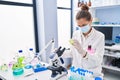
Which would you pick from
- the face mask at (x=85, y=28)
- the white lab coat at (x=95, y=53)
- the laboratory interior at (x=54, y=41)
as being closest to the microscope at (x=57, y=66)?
the laboratory interior at (x=54, y=41)

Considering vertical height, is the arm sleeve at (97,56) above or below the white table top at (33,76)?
above

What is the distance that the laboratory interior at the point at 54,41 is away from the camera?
136 centimetres

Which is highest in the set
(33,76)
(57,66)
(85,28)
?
(85,28)

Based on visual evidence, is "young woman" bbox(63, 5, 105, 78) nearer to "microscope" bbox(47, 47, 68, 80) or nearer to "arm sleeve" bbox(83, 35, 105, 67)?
"arm sleeve" bbox(83, 35, 105, 67)

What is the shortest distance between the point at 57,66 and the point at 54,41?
0.67 m

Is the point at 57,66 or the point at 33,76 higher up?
the point at 57,66

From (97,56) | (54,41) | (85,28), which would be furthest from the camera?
(54,41)

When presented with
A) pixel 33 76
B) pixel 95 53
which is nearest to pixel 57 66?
pixel 33 76

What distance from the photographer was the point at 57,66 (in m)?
1.44

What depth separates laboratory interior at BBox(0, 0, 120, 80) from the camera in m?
1.36

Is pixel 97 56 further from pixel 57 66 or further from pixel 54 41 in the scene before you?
pixel 54 41

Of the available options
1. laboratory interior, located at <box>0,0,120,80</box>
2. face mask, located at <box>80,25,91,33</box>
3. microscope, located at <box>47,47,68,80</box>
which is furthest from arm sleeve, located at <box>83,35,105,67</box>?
microscope, located at <box>47,47,68,80</box>

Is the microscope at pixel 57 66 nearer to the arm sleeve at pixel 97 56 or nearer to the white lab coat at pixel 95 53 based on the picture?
the white lab coat at pixel 95 53

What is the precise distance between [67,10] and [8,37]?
199 centimetres
